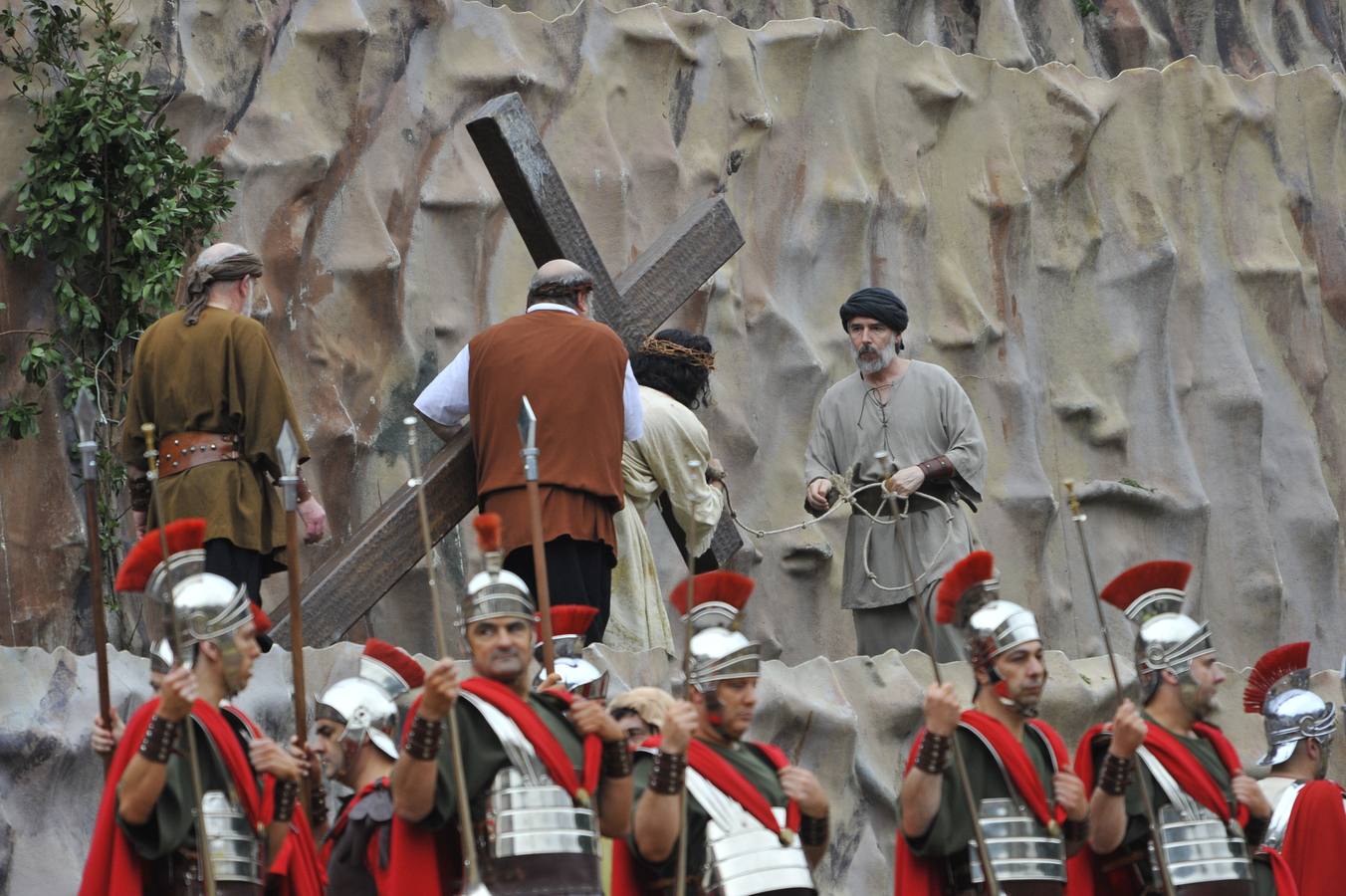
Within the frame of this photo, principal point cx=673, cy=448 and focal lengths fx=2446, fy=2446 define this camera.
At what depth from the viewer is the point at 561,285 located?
Result: 7500mm

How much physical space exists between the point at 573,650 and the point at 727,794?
36.2 inches

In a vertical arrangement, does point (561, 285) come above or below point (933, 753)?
above

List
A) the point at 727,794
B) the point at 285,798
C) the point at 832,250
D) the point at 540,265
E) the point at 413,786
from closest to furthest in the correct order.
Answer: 1. the point at 413,786
2. the point at 285,798
3. the point at 727,794
4. the point at 540,265
5. the point at 832,250

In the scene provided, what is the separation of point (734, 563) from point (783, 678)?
2570mm

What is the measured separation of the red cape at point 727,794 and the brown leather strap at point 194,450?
179cm

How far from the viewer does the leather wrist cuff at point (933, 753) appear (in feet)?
18.5

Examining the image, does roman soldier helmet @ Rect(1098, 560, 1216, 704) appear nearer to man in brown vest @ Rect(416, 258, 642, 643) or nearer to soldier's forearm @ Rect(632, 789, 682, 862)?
soldier's forearm @ Rect(632, 789, 682, 862)

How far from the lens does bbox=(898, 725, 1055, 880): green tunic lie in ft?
19.2

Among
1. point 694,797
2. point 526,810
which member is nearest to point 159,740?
point 526,810

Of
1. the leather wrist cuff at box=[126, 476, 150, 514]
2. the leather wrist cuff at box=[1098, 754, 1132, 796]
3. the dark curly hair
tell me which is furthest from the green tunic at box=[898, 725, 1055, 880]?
the dark curly hair

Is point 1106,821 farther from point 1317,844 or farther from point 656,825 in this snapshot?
point 1317,844

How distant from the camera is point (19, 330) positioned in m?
8.15

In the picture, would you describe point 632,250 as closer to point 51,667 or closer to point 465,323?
point 465,323

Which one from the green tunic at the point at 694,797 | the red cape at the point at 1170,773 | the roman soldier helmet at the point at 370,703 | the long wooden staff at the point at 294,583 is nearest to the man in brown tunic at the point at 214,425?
the roman soldier helmet at the point at 370,703
